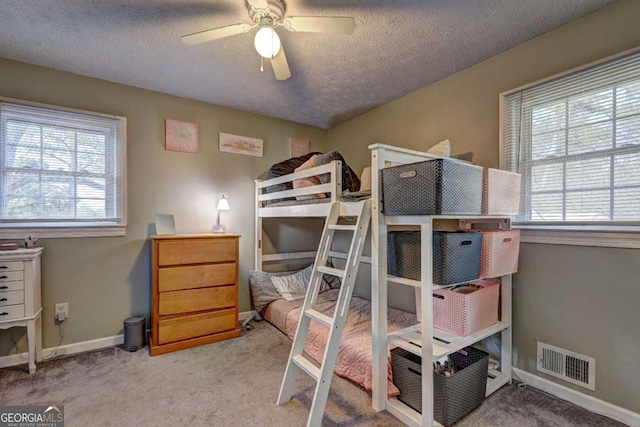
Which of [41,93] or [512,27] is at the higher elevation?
[512,27]

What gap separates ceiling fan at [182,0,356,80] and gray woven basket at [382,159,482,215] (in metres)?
0.83

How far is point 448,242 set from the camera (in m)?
1.63

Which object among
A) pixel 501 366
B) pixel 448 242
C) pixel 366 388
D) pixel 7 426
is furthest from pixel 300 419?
pixel 7 426

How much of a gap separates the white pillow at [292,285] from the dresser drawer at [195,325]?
60 cm

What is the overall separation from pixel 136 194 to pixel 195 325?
1356 millimetres

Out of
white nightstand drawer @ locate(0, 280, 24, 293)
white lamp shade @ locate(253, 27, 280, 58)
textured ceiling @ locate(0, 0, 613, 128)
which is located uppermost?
textured ceiling @ locate(0, 0, 613, 128)

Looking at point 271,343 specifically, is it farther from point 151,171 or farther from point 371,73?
point 371,73

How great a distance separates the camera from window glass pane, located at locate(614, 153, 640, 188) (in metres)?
1.68

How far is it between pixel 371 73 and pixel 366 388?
7.97 feet

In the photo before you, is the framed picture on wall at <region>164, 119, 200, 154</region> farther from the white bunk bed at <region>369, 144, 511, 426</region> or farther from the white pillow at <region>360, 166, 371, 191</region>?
the white bunk bed at <region>369, 144, 511, 426</region>

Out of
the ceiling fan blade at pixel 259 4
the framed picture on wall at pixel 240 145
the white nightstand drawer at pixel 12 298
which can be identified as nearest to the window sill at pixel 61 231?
the white nightstand drawer at pixel 12 298

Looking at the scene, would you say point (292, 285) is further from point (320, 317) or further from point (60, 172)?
point (60, 172)

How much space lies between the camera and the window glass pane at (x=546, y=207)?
6.54 ft

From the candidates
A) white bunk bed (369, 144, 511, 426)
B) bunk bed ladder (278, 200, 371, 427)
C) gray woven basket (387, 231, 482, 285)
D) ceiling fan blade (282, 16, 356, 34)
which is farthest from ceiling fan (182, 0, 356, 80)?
gray woven basket (387, 231, 482, 285)
